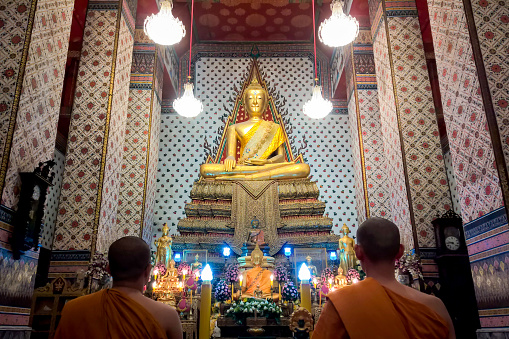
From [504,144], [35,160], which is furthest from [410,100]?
[35,160]

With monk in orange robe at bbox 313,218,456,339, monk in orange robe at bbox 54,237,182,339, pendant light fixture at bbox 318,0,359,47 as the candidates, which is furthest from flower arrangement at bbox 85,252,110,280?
monk in orange robe at bbox 313,218,456,339

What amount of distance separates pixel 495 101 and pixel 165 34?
165 inches

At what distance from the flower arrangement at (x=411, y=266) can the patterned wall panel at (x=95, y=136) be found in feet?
13.2

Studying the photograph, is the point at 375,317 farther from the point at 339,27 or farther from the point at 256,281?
the point at 339,27

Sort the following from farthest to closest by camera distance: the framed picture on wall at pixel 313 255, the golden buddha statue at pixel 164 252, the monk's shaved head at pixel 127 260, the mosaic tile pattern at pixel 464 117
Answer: the framed picture on wall at pixel 313 255
the golden buddha statue at pixel 164 252
the mosaic tile pattern at pixel 464 117
the monk's shaved head at pixel 127 260

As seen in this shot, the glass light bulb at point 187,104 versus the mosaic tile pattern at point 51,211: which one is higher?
the glass light bulb at point 187,104

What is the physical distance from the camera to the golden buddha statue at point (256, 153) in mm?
8492

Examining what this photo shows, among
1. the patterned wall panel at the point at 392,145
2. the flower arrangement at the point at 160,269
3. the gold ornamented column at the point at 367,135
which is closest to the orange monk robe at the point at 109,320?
the flower arrangement at the point at 160,269

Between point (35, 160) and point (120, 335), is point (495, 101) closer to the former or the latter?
point (120, 335)

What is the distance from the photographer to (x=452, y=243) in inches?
218

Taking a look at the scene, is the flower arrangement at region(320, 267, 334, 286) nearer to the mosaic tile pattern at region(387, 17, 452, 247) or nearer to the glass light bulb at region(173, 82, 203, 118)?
the mosaic tile pattern at region(387, 17, 452, 247)

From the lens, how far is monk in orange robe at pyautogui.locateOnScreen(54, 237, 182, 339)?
5.08 feet

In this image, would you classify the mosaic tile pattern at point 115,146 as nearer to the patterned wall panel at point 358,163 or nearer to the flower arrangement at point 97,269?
the flower arrangement at point 97,269

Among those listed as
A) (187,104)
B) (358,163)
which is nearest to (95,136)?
(187,104)
